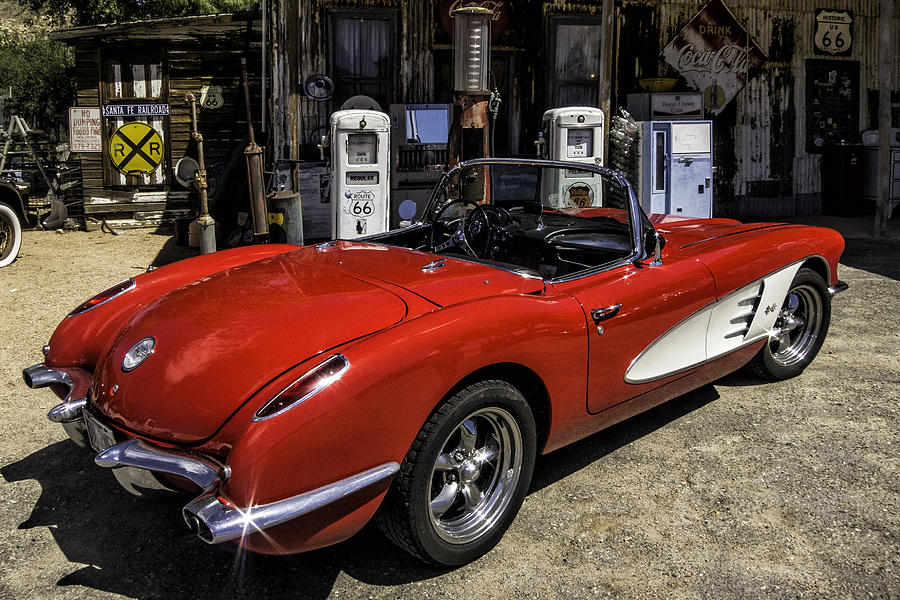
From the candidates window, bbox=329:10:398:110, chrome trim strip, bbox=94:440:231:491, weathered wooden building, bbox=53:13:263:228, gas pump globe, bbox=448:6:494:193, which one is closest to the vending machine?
gas pump globe, bbox=448:6:494:193

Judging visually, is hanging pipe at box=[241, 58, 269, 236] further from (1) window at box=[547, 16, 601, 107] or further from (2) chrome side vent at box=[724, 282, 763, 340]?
(2) chrome side vent at box=[724, 282, 763, 340]

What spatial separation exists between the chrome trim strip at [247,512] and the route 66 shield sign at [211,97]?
10.6m

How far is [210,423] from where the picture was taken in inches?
98.1

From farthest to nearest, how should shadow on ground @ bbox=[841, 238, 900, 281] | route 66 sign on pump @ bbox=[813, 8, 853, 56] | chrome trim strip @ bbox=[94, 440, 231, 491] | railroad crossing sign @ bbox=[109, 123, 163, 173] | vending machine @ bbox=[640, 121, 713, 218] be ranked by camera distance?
1. route 66 sign on pump @ bbox=[813, 8, 853, 56]
2. railroad crossing sign @ bbox=[109, 123, 163, 173]
3. vending machine @ bbox=[640, 121, 713, 218]
4. shadow on ground @ bbox=[841, 238, 900, 281]
5. chrome trim strip @ bbox=[94, 440, 231, 491]

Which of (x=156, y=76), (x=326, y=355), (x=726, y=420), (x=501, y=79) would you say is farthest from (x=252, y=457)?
(x=156, y=76)

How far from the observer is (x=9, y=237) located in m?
8.73

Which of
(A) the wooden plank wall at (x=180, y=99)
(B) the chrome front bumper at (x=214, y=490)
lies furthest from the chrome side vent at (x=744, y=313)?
(A) the wooden plank wall at (x=180, y=99)

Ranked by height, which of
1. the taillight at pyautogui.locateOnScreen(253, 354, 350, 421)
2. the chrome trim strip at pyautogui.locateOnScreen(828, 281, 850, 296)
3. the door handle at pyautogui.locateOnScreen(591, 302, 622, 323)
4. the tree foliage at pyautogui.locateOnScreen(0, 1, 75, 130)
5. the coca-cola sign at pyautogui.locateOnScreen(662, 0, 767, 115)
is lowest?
the taillight at pyautogui.locateOnScreen(253, 354, 350, 421)

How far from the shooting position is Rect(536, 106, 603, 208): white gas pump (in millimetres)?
9461


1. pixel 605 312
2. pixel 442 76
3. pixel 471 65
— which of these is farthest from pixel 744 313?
pixel 442 76

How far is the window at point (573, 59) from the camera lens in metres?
11.3

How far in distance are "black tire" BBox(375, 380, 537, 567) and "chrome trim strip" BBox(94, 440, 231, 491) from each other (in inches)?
22.6

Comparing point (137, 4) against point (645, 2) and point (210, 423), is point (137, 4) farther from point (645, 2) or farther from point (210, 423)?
point (210, 423)

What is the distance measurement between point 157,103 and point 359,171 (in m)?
4.57
